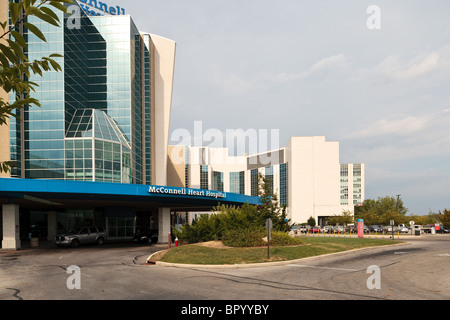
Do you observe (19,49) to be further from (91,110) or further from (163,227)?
(91,110)

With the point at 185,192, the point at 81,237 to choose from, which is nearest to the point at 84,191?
the point at 81,237

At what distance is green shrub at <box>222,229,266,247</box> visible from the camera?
2398cm

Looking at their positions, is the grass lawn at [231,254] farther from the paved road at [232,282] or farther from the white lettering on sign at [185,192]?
the white lettering on sign at [185,192]

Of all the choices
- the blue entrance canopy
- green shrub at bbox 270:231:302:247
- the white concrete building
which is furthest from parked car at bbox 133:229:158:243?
the white concrete building

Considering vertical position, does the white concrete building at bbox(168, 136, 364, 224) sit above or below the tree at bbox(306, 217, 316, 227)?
above

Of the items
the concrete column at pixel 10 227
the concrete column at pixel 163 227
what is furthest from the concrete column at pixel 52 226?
the concrete column at pixel 163 227

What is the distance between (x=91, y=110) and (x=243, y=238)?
3544 cm

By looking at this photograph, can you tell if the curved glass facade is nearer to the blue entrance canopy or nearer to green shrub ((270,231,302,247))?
the blue entrance canopy

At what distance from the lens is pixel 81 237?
32.0m

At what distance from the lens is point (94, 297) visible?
10.6 metres

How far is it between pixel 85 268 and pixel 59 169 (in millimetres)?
31068

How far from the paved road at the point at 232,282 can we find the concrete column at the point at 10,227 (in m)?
11.7

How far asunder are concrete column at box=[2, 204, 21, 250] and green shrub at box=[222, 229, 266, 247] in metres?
18.1
